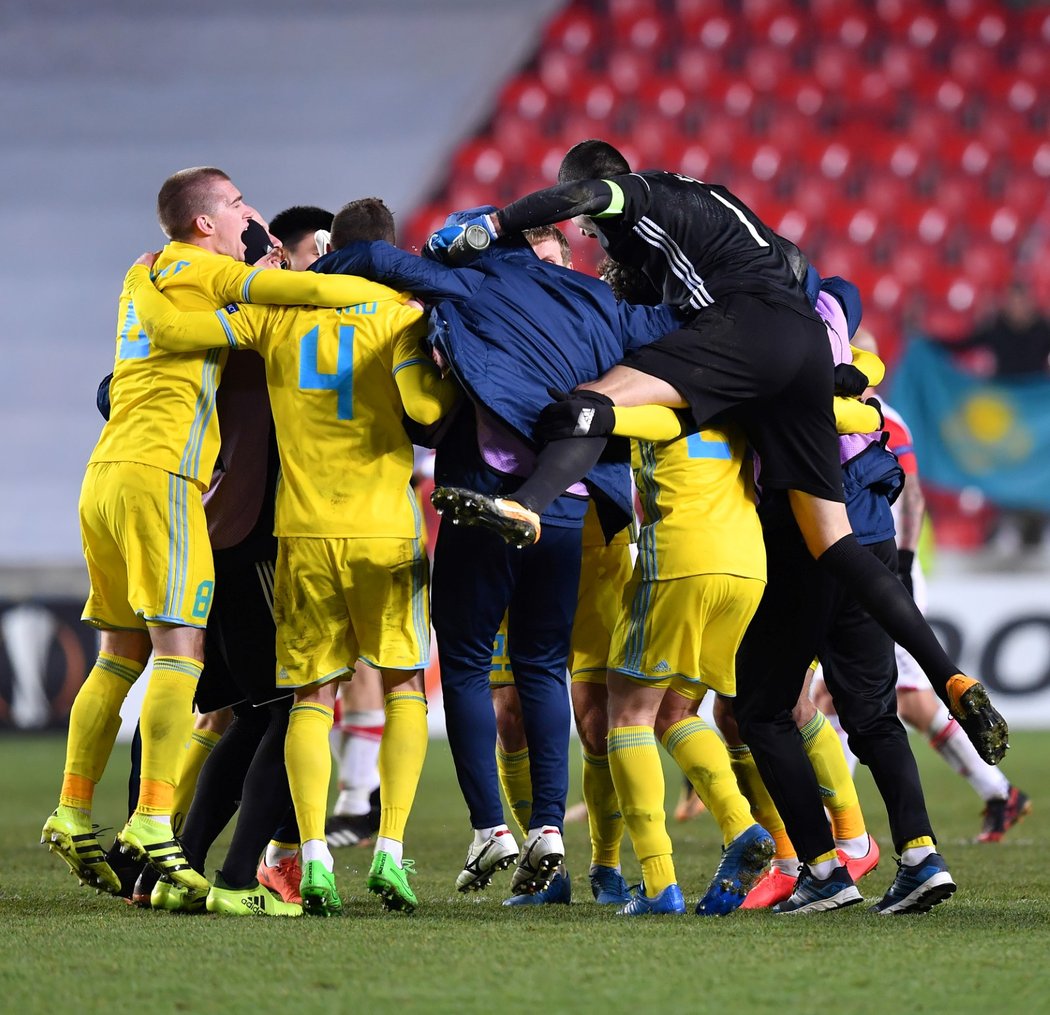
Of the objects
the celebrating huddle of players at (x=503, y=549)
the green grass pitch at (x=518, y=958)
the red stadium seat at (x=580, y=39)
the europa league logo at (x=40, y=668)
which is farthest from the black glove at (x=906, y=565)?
the red stadium seat at (x=580, y=39)

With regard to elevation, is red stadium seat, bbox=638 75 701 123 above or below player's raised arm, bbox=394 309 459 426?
above

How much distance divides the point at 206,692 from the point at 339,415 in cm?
82

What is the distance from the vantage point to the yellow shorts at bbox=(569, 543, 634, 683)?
3.82 metres

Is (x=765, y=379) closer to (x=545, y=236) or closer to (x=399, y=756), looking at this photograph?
(x=545, y=236)

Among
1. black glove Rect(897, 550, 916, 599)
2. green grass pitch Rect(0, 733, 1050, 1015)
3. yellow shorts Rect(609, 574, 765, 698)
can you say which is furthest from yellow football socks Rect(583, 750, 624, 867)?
black glove Rect(897, 550, 916, 599)

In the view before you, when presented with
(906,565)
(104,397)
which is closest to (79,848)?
(104,397)

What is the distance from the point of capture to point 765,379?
3.39 m

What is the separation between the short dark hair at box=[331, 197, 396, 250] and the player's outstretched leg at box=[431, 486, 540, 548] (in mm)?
894

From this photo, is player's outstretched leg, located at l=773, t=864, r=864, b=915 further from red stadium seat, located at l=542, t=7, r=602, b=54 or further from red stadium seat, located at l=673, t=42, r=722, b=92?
red stadium seat, located at l=542, t=7, r=602, b=54

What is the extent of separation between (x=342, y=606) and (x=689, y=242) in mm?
1108

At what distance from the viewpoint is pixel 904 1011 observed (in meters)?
2.30

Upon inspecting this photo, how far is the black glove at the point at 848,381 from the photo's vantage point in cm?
368

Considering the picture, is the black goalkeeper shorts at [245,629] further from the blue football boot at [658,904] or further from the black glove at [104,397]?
the blue football boot at [658,904]

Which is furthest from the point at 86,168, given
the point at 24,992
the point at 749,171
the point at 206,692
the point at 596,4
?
the point at 24,992
